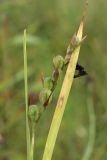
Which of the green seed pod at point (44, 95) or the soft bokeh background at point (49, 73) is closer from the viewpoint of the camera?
the green seed pod at point (44, 95)

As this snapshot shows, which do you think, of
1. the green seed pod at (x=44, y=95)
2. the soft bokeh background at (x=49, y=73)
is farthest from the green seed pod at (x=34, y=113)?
the soft bokeh background at (x=49, y=73)

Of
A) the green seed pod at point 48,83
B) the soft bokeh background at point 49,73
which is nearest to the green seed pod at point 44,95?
the green seed pod at point 48,83

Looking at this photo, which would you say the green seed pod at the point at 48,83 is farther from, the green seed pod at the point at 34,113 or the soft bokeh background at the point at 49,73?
the soft bokeh background at the point at 49,73

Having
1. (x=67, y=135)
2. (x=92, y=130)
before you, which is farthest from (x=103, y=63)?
(x=92, y=130)

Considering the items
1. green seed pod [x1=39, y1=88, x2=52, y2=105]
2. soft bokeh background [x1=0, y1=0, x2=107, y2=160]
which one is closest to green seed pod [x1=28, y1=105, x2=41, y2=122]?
green seed pod [x1=39, y1=88, x2=52, y2=105]

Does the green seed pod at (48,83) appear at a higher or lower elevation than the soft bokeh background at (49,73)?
Result: lower

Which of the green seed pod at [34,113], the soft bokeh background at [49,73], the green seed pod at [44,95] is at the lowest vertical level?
the green seed pod at [34,113]

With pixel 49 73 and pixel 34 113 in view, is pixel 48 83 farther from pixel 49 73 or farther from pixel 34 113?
pixel 49 73

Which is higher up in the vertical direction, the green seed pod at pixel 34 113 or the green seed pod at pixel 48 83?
the green seed pod at pixel 48 83

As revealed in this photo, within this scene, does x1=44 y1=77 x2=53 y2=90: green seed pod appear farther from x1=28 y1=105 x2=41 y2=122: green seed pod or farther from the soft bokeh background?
the soft bokeh background

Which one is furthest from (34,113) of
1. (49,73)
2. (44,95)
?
(49,73)
